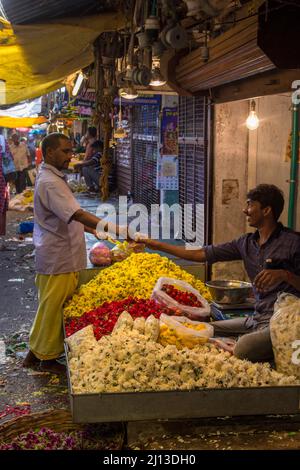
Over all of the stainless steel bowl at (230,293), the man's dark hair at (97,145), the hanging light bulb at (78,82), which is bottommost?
the stainless steel bowl at (230,293)

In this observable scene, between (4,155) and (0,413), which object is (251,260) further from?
(4,155)

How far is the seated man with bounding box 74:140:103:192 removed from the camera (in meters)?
18.8

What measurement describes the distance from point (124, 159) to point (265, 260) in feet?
53.5

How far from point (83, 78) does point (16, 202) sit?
28.7 ft

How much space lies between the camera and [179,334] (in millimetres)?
4301

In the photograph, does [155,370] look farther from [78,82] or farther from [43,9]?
[78,82]

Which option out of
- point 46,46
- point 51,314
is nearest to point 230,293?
point 51,314

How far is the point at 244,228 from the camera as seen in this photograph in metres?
8.45

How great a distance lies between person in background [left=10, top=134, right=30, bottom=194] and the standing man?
54.5 ft

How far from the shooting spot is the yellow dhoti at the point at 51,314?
5637mm

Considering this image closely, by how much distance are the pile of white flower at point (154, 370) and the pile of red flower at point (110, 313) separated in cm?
57

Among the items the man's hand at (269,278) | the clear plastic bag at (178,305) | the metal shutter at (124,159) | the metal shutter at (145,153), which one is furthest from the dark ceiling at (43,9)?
the metal shutter at (124,159)

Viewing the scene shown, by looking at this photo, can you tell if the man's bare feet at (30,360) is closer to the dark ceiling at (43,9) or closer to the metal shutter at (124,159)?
the dark ceiling at (43,9)

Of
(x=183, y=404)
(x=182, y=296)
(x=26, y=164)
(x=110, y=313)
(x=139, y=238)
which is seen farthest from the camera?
(x=26, y=164)
